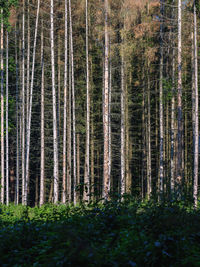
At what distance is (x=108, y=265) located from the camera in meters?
4.20

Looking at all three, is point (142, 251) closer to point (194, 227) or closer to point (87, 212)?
point (194, 227)

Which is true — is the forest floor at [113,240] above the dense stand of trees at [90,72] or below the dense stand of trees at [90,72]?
below

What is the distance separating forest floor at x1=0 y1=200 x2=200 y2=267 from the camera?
416 cm

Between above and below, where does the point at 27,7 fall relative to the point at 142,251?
above

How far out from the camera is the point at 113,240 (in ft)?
16.9

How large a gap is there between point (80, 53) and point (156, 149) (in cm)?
1100

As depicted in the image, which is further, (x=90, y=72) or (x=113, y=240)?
(x=90, y=72)

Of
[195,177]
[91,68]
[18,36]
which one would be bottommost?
[195,177]

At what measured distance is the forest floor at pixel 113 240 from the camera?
4160 millimetres

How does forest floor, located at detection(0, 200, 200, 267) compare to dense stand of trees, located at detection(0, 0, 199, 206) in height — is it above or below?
below

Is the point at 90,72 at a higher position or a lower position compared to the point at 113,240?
higher

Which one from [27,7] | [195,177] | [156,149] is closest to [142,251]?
[195,177]

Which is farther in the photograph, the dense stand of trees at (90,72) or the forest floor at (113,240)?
the dense stand of trees at (90,72)

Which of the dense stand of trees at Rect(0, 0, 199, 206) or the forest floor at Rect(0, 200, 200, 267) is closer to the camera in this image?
the forest floor at Rect(0, 200, 200, 267)
